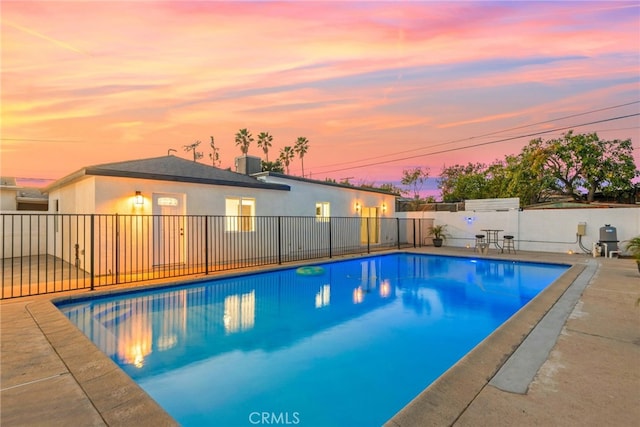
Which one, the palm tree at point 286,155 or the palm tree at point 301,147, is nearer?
the palm tree at point 301,147

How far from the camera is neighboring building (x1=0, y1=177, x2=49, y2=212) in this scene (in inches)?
536

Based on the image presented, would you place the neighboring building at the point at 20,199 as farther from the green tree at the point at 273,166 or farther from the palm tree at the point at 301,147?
the palm tree at the point at 301,147

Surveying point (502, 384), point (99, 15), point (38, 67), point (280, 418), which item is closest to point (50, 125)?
point (38, 67)

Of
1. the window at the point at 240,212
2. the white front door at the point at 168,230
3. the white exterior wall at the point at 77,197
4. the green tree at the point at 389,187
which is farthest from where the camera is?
the green tree at the point at 389,187

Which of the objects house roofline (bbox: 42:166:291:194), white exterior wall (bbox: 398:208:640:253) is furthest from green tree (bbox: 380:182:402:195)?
house roofline (bbox: 42:166:291:194)

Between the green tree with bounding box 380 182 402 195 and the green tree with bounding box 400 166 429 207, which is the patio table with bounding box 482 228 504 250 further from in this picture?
the green tree with bounding box 380 182 402 195

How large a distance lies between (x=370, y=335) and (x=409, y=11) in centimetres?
852

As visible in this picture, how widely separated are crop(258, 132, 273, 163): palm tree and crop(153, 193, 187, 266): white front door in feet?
82.2

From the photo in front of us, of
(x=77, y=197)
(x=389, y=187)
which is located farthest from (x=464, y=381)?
(x=389, y=187)

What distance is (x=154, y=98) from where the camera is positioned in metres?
10.8

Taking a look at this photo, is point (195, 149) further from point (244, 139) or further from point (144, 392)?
point (144, 392)

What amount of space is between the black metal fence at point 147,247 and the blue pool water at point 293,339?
55.9 inches

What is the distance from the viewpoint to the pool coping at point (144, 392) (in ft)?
6.92

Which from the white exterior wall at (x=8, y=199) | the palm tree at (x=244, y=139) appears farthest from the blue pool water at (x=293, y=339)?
the palm tree at (x=244, y=139)
